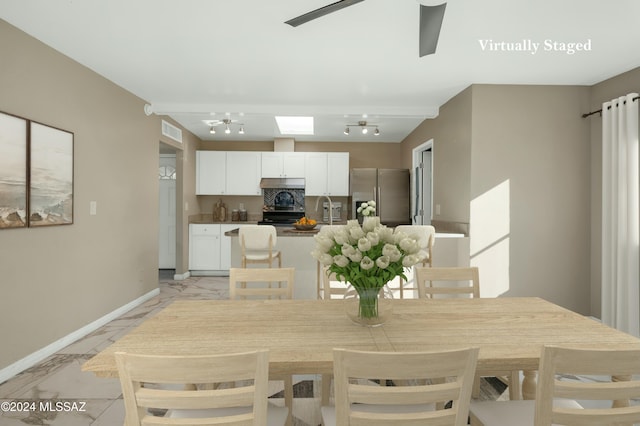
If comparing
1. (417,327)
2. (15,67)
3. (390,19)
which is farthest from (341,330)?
(15,67)

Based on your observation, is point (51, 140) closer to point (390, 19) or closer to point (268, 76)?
point (268, 76)

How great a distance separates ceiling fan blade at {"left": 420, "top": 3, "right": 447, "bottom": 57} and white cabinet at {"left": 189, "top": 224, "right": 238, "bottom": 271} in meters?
4.84

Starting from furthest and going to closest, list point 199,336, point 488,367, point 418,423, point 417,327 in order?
point 417,327 → point 199,336 → point 488,367 → point 418,423

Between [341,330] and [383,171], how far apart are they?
5152mm

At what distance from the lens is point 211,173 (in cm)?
664

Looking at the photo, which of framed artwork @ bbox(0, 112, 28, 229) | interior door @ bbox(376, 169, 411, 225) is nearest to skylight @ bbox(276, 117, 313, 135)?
interior door @ bbox(376, 169, 411, 225)

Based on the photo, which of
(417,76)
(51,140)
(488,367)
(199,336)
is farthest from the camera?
(417,76)

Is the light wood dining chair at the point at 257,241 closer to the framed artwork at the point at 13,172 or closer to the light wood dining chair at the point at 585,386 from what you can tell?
the framed artwork at the point at 13,172

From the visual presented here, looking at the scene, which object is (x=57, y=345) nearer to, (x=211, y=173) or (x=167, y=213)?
(x=167, y=213)

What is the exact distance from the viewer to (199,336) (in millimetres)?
1409

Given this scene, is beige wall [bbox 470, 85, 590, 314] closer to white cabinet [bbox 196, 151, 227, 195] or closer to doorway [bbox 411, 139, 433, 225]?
doorway [bbox 411, 139, 433, 225]

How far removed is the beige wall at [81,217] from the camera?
2.70 meters

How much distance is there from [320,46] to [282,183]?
3.65m

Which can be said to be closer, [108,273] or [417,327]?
[417,327]
